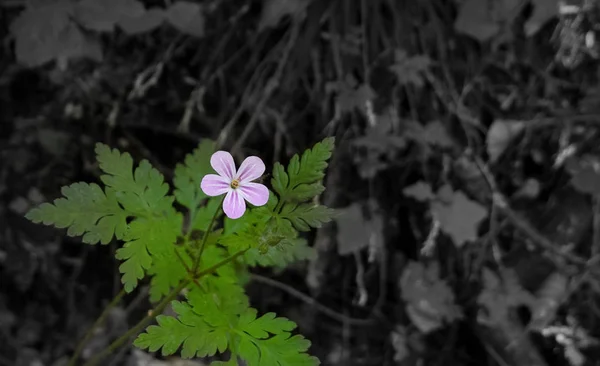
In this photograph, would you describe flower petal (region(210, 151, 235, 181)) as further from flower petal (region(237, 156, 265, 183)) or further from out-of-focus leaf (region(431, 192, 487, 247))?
out-of-focus leaf (region(431, 192, 487, 247))

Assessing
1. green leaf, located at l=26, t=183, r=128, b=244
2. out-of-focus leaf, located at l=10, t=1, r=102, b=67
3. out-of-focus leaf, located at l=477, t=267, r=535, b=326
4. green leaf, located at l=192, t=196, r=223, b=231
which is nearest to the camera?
green leaf, located at l=26, t=183, r=128, b=244

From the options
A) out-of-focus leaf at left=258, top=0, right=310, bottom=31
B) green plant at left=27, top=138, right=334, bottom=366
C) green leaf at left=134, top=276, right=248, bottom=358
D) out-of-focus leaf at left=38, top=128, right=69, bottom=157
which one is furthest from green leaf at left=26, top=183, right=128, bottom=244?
out-of-focus leaf at left=38, top=128, right=69, bottom=157

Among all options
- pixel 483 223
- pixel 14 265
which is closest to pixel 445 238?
pixel 483 223

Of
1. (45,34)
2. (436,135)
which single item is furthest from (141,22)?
(436,135)

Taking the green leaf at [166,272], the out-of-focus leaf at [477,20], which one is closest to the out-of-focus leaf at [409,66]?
the out-of-focus leaf at [477,20]

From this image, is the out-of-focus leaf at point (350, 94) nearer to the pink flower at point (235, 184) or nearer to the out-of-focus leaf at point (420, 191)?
the out-of-focus leaf at point (420, 191)

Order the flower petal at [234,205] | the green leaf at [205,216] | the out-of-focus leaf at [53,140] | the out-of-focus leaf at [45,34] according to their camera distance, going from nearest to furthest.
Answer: the flower petal at [234,205], the green leaf at [205,216], the out-of-focus leaf at [45,34], the out-of-focus leaf at [53,140]
